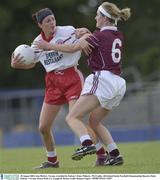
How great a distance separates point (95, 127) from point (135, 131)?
1659cm

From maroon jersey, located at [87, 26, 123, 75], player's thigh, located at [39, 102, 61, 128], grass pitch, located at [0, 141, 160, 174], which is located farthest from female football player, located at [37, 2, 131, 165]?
player's thigh, located at [39, 102, 61, 128]

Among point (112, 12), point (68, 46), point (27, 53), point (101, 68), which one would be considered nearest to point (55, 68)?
point (27, 53)

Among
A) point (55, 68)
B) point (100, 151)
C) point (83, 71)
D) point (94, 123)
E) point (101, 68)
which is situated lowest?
point (100, 151)

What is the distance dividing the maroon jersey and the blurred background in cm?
1635

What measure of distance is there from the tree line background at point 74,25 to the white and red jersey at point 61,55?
25.8 meters

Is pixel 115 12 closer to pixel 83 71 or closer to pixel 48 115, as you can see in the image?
pixel 48 115

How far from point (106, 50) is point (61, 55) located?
0.88 metres

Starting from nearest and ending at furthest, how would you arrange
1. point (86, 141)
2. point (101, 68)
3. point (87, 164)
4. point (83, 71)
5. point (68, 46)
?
point (86, 141)
point (101, 68)
point (68, 46)
point (87, 164)
point (83, 71)

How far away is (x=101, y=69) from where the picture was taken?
11.4 meters

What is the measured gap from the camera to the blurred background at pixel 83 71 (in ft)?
93.0

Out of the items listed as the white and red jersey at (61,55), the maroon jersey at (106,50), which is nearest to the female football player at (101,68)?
the maroon jersey at (106,50)

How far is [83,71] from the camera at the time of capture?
127ft

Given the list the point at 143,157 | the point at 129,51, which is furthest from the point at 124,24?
the point at 143,157

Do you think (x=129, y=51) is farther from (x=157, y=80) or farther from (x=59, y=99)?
(x=59, y=99)
